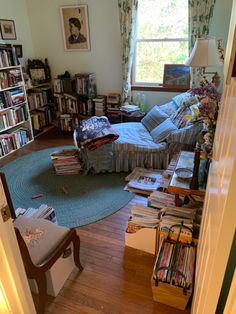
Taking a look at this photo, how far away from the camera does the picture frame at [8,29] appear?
3719 millimetres

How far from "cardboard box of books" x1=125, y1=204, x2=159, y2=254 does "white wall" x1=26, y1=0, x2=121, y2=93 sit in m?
2.85

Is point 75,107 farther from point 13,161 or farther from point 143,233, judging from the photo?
point 143,233

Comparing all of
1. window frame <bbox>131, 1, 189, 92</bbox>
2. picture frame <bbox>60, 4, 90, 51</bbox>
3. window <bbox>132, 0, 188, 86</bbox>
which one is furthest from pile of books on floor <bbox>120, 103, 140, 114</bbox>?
picture frame <bbox>60, 4, 90, 51</bbox>

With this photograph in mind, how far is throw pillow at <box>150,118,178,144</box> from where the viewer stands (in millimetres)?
2941

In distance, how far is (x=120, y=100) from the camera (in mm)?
4180

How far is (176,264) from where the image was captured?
1523mm

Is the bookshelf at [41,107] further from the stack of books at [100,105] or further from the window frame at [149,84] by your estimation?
the window frame at [149,84]

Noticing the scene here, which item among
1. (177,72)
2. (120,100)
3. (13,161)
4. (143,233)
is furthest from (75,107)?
(143,233)

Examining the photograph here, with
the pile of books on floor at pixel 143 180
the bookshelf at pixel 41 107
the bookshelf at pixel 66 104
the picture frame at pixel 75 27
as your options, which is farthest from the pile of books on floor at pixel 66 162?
the picture frame at pixel 75 27

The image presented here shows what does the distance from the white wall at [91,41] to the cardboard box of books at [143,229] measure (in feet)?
9.35

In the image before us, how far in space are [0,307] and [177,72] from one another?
3.61 metres

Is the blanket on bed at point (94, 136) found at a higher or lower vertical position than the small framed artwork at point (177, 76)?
lower

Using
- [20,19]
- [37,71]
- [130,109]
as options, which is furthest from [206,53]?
[20,19]

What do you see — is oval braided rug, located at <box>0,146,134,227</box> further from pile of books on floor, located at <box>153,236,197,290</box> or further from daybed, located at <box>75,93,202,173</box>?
pile of books on floor, located at <box>153,236,197,290</box>
